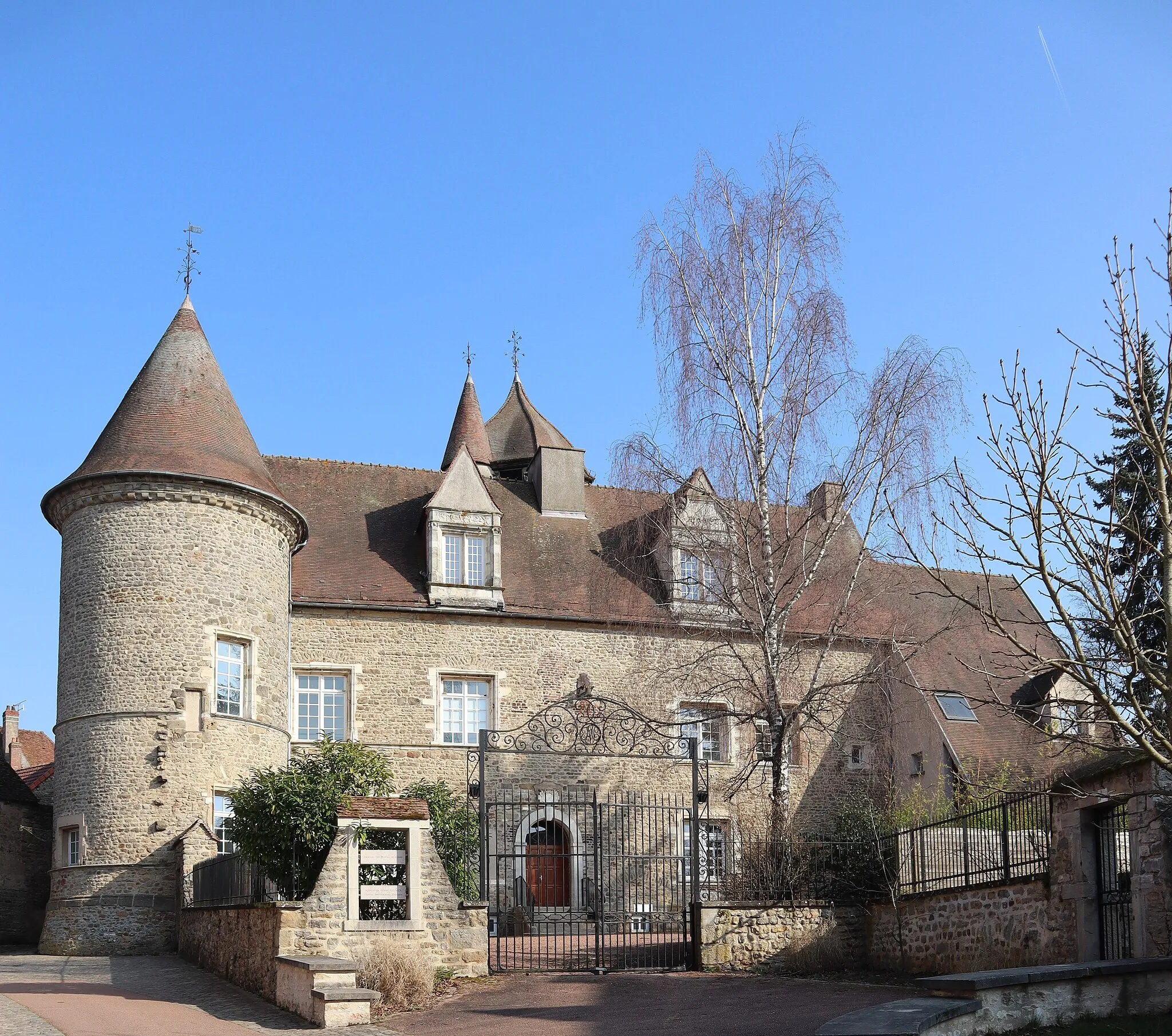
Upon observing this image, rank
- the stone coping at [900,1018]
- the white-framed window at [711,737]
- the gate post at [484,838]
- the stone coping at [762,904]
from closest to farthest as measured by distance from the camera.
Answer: the stone coping at [900,1018] → the gate post at [484,838] → the stone coping at [762,904] → the white-framed window at [711,737]

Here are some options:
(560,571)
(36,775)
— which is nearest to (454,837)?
(560,571)

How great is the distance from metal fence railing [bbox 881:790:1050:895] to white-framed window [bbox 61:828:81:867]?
11.5 metres

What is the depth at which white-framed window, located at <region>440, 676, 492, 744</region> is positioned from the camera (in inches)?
854

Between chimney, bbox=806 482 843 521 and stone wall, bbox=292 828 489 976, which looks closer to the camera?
stone wall, bbox=292 828 489 976

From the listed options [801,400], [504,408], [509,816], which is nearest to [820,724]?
[801,400]

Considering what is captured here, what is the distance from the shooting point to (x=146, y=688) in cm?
1895

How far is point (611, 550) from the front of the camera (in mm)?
24000

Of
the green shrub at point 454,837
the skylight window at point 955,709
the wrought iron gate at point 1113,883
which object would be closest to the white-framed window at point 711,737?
the skylight window at point 955,709

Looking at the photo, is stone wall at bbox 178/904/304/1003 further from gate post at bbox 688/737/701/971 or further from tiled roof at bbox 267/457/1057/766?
tiled roof at bbox 267/457/1057/766

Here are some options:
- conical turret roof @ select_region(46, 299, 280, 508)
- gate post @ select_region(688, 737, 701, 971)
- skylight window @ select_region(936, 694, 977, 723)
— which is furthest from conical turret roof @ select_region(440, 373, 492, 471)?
gate post @ select_region(688, 737, 701, 971)

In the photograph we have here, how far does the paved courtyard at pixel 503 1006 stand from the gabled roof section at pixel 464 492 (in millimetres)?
9525

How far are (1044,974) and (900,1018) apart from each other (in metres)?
1.94

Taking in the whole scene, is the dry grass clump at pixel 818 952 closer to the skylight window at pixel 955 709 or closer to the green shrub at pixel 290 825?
the green shrub at pixel 290 825

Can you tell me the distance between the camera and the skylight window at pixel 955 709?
920 inches
